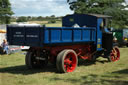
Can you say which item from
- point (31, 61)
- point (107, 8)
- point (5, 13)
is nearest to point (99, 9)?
point (107, 8)

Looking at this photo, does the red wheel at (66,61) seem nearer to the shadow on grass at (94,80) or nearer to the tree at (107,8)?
the shadow on grass at (94,80)

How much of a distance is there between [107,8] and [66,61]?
2843cm

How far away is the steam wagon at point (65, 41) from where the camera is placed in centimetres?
806

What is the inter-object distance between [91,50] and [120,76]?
330 centimetres

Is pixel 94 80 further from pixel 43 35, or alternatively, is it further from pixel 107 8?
pixel 107 8

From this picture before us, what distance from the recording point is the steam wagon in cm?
806

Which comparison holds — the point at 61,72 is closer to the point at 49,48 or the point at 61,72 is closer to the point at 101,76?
the point at 49,48

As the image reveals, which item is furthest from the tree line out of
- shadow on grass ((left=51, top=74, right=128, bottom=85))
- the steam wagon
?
shadow on grass ((left=51, top=74, right=128, bottom=85))

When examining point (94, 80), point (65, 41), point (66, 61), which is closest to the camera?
point (94, 80)

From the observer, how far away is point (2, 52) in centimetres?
1605

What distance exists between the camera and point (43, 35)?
7.71 m

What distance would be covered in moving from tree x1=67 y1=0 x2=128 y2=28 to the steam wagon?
74.1ft

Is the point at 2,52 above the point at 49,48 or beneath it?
beneath

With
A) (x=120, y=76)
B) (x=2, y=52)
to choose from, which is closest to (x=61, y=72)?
(x=120, y=76)
